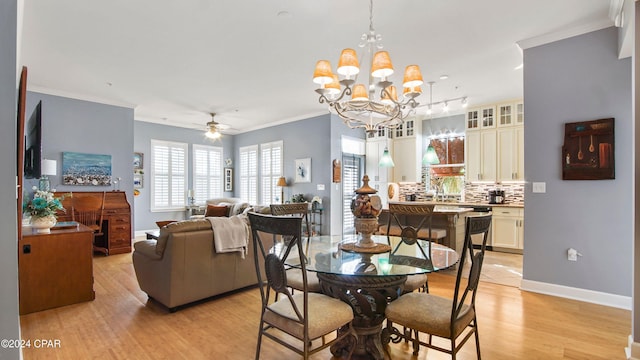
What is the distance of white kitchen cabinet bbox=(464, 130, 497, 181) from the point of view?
19.9 ft

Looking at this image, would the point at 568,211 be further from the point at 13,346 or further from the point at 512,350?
the point at 13,346

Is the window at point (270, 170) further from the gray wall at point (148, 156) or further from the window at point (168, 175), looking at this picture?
the window at point (168, 175)

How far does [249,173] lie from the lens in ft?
28.6

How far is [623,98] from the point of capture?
307cm

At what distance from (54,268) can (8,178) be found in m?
2.07

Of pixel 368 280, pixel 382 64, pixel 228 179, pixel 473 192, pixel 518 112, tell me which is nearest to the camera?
pixel 368 280

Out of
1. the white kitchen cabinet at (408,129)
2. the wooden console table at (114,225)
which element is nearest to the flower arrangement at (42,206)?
the wooden console table at (114,225)

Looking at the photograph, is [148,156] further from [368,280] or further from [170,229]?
[368,280]

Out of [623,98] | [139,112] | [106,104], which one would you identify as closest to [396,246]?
[623,98]

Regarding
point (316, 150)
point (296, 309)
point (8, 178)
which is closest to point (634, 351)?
point (296, 309)

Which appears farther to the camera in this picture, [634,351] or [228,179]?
[228,179]

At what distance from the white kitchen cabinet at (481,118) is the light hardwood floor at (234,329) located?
375cm

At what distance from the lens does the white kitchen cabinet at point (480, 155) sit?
6059 mm

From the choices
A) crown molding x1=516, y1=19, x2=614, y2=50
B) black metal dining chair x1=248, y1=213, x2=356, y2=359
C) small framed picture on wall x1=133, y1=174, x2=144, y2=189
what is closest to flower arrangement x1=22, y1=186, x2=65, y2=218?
black metal dining chair x1=248, y1=213, x2=356, y2=359
